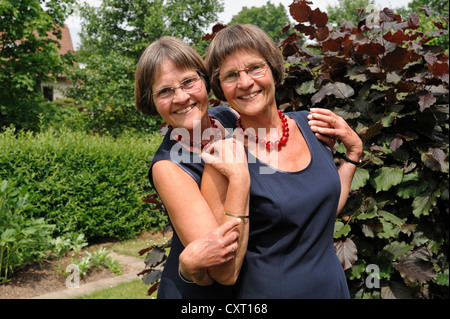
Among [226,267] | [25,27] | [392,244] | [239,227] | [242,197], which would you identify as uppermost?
[25,27]

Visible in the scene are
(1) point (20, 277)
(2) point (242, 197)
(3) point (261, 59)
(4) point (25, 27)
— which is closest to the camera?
(2) point (242, 197)

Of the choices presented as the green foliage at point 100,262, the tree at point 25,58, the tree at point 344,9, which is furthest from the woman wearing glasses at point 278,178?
the tree at point 344,9

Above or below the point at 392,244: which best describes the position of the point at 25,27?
above

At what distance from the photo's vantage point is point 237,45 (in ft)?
5.65

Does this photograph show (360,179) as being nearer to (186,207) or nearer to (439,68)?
(439,68)

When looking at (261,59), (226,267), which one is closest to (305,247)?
(226,267)

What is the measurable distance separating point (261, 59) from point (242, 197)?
66 centimetres

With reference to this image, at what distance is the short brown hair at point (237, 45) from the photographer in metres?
1.72

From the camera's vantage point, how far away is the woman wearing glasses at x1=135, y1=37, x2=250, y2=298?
144cm

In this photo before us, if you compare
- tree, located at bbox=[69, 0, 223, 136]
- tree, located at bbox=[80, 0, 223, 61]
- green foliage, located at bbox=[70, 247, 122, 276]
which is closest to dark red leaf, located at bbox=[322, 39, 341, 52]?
green foliage, located at bbox=[70, 247, 122, 276]

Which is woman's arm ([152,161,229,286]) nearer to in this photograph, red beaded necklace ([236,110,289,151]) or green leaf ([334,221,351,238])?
red beaded necklace ([236,110,289,151])

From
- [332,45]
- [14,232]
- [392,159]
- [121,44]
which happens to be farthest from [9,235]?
[121,44]

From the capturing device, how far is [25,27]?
33.9ft
